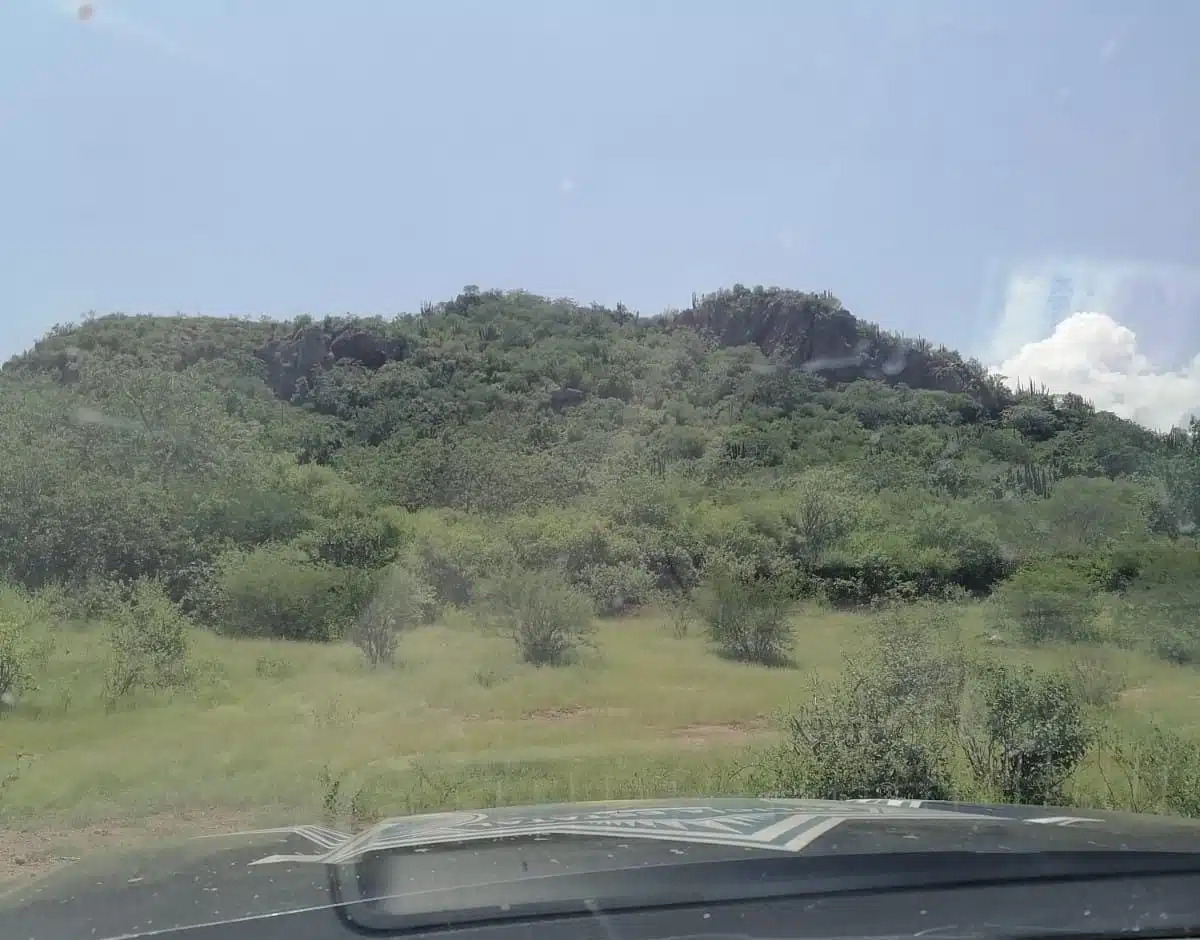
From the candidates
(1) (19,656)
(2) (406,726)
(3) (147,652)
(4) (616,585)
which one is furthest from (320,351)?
(2) (406,726)

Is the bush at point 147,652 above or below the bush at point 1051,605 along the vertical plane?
above

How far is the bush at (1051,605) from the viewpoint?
61.6 feet

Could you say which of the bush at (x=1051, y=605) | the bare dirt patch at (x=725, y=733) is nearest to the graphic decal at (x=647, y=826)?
the bare dirt patch at (x=725, y=733)

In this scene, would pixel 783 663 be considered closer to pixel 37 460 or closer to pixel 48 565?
pixel 48 565

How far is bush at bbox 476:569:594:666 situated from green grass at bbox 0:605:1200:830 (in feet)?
1.47

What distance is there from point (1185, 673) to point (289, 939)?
1754 cm

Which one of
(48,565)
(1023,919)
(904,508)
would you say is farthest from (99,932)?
(904,508)

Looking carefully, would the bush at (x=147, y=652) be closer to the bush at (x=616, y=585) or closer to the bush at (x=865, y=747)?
the bush at (x=865, y=747)

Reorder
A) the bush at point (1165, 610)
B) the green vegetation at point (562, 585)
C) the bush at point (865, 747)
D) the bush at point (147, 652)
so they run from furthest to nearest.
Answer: the bush at point (1165, 610) → the bush at point (147, 652) → the green vegetation at point (562, 585) → the bush at point (865, 747)

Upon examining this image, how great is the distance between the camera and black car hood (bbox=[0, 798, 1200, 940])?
248 cm

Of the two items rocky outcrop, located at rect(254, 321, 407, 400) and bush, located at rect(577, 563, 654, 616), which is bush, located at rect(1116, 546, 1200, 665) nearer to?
bush, located at rect(577, 563, 654, 616)

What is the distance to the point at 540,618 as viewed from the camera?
56.4ft

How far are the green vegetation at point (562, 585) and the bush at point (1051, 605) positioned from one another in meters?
0.09

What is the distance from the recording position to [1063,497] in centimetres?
2888
